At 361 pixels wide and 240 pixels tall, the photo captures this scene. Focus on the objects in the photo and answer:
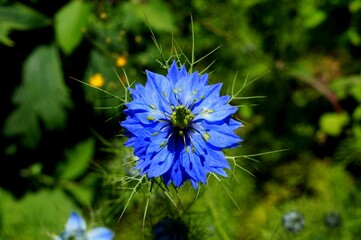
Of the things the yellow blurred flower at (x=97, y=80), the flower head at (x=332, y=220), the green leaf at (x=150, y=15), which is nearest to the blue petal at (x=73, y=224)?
the yellow blurred flower at (x=97, y=80)

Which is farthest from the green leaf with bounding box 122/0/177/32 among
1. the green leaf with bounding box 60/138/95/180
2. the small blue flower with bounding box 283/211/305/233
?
the small blue flower with bounding box 283/211/305/233

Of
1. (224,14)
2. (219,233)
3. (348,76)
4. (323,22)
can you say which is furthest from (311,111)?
(219,233)

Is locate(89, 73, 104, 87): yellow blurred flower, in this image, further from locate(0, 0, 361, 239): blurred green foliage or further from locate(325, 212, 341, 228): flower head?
locate(325, 212, 341, 228): flower head

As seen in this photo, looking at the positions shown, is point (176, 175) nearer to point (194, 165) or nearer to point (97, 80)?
point (194, 165)

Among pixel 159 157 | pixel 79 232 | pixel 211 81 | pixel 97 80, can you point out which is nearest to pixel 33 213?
pixel 79 232

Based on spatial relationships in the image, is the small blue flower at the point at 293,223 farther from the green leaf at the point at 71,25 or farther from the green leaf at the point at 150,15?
the green leaf at the point at 71,25

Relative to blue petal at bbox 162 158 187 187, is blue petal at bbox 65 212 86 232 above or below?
below

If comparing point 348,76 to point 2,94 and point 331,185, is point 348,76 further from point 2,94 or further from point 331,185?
point 2,94
